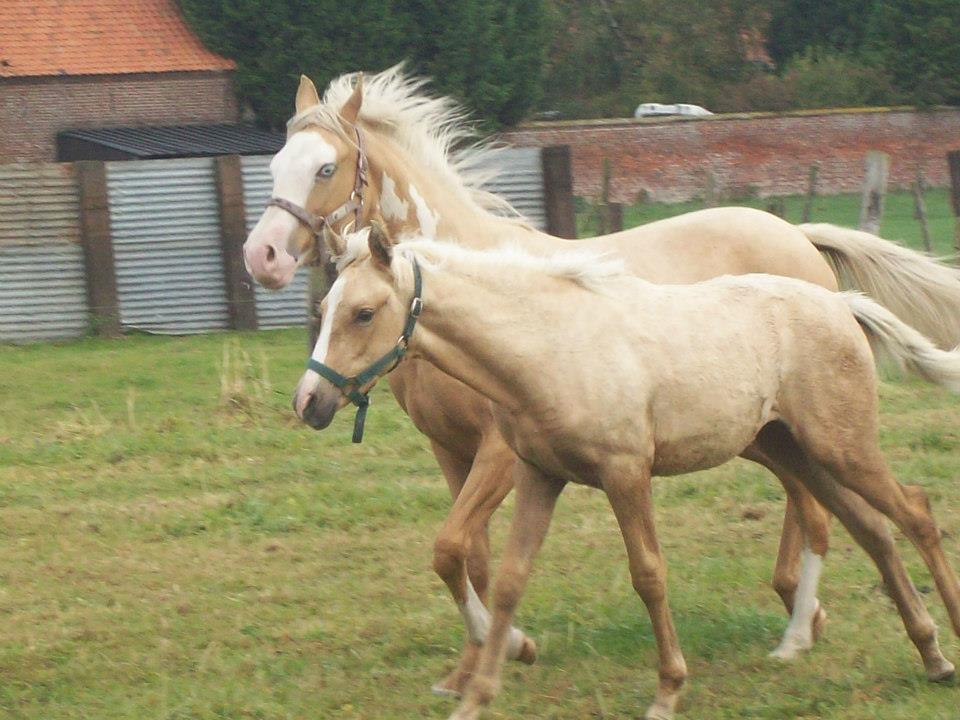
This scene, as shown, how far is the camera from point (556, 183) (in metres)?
14.9

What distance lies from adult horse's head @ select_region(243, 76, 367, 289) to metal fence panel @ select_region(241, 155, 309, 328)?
32.1 ft

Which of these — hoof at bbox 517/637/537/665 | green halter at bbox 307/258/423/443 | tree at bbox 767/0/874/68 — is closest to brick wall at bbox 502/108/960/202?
tree at bbox 767/0/874/68

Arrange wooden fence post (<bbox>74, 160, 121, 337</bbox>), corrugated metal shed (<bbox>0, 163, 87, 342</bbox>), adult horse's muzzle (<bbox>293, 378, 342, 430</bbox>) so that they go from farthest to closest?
wooden fence post (<bbox>74, 160, 121, 337</bbox>) → corrugated metal shed (<bbox>0, 163, 87, 342</bbox>) → adult horse's muzzle (<bbox>293, 378, 342, 430</bbox>)

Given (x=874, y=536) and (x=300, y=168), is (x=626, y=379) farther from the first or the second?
(x=300, y=168)

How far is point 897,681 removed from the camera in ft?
16.8

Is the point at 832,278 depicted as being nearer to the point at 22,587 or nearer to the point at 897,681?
the point at 897,681

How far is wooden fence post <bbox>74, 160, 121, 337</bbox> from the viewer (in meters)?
15.5

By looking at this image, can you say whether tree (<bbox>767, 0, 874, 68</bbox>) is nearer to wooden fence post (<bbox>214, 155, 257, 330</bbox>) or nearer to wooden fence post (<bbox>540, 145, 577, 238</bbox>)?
wooden fence post (<bbox>540, 145, 577, 238</bbox>)

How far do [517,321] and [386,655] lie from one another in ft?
5.49

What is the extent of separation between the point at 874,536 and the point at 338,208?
232cm

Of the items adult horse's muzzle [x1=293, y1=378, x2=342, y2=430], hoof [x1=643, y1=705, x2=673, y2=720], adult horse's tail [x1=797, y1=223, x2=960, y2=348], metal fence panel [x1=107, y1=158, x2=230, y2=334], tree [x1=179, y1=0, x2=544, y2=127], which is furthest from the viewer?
tree [x1=179, y1=0, x2=544, y2=127]

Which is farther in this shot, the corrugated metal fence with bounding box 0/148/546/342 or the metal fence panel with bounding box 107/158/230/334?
the metal fence panel with bounding box 107/158/230/334

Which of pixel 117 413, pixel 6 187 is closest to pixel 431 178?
pixel 117 413

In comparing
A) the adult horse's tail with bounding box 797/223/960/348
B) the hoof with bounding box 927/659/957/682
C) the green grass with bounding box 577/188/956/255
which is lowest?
the green grass with bounding box 577/188/956/255
